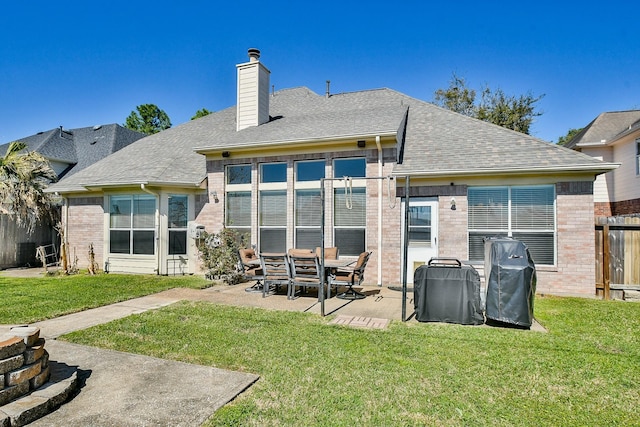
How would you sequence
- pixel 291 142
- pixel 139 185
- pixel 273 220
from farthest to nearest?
1. pixel 139 185
2. pixel 273 220
3. pixel 291 142

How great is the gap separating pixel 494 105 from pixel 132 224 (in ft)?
82.4

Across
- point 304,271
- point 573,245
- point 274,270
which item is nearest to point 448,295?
point 304,271

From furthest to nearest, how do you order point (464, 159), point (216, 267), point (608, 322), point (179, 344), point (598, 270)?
point (216, 267)
point (464, 159)
point (598, 270)
point (608, 322)
point (179, 344)

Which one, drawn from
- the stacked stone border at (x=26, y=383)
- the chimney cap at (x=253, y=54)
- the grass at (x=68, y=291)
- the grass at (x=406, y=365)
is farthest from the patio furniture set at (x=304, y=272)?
the chimney cap at (x=253, y=54)

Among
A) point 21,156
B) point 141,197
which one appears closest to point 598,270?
point 141,197

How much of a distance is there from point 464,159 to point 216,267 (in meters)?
7.72

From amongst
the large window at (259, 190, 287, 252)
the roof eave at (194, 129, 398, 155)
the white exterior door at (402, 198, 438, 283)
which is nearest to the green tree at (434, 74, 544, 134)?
the white exterior door at (402, 198, 438, 283)

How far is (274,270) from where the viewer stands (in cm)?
857

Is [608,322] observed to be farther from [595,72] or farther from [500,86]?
[500,86]

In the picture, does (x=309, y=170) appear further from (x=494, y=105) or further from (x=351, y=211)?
(x=494, y=105)

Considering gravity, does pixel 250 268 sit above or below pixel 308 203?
below

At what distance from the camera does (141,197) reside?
39.2 ft

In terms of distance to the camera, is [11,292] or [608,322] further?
[11,292]

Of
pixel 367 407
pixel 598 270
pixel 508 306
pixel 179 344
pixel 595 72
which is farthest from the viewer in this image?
pixel 595 72
